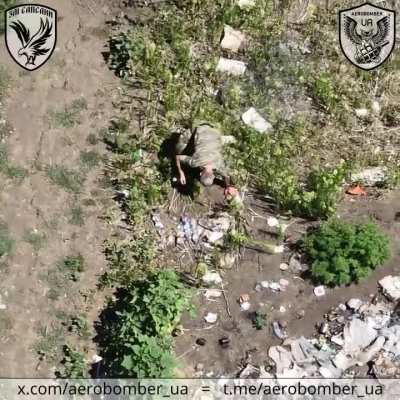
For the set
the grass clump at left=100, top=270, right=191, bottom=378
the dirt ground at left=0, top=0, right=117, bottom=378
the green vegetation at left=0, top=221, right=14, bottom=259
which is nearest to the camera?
the grass clump at left=100, top=270, right=191, bottom=378

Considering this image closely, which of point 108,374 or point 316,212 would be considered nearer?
point 108,374

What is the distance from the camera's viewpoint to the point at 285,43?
7488 mm

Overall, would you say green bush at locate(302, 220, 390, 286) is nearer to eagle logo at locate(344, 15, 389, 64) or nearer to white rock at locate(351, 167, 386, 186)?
white rock at locate(351, 167, 386, 186)

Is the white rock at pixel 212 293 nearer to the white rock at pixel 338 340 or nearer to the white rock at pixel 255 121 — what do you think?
the white rock at pixel 338 340

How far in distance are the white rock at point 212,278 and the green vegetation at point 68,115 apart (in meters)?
2.13

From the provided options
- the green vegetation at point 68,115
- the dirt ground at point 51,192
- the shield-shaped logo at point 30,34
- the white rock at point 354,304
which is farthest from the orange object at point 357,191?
the shield-shaped logo at point 30,34

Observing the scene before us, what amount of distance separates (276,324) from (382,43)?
10.8 ft

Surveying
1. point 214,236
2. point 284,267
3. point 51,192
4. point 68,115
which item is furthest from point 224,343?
point 68,115

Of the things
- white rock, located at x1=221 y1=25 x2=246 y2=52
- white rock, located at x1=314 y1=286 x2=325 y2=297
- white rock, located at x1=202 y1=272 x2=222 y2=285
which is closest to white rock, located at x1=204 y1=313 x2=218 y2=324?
white rock, located at x1=202 y1=272 x2=222 y2=285

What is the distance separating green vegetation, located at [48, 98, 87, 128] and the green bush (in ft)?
8.97

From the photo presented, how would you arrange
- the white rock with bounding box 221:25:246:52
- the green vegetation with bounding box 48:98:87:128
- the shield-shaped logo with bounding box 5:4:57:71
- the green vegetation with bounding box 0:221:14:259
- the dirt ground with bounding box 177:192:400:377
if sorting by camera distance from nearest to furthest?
the dirt ground with bounding box 177:192:400:377 < the green vegetation with bounding box 0:221:14:259 < the green vegetation with bounding box 48:98:87:128 < the white rock with bounding box 221:25:246:52 < the shield-shaped logo with bounding box 5:4:57:71

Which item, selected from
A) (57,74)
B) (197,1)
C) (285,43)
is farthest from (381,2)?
(57,74)

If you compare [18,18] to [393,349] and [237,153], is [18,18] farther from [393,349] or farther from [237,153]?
[393,349]

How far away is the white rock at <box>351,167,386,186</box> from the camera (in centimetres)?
673
